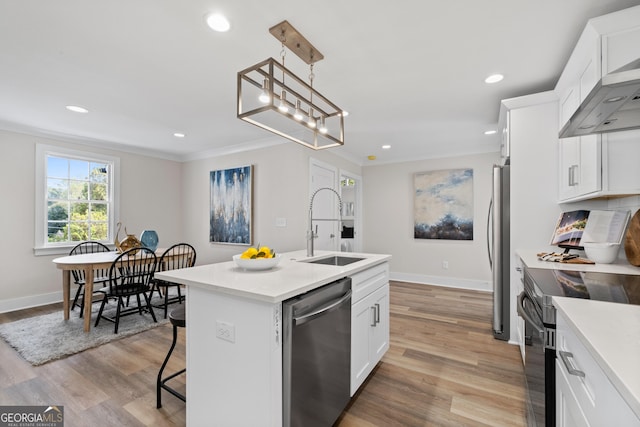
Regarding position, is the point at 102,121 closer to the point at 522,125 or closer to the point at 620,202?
the point at 522,125

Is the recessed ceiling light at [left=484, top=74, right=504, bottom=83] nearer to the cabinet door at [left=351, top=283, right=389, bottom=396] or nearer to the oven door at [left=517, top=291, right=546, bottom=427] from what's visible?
the oven door at [left=517, top=291, right=546, bottom=427]

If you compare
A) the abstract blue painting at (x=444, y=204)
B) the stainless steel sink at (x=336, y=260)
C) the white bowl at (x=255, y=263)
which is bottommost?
the stainless steel sink at (x=336, y=260)

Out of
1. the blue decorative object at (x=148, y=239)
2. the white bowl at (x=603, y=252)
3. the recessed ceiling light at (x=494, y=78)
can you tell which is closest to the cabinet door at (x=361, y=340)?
the white bowl at (x=603, y=252)

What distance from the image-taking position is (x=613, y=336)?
2.56 feet

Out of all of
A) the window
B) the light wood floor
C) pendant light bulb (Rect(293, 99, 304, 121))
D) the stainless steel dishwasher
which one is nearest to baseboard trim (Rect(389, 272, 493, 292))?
the light wood floor

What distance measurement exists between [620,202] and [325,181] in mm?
3333

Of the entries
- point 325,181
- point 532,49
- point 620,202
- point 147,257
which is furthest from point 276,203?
point 620,202

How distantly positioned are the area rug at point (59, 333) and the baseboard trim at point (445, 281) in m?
4.04

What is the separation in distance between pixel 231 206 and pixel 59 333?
2597 mm

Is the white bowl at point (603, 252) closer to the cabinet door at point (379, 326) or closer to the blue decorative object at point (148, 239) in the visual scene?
the cabinet door at point (379, 326)

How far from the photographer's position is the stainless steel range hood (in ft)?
3.59

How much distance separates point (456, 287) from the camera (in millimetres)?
5012

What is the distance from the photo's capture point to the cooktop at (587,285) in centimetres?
116

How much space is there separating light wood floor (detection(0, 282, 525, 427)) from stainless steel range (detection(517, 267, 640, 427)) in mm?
492
